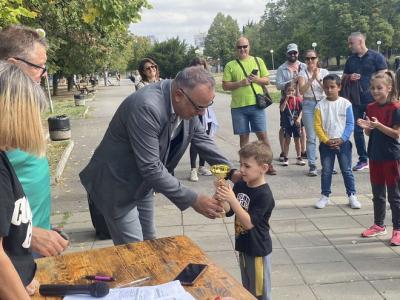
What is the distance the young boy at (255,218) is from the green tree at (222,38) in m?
75.0

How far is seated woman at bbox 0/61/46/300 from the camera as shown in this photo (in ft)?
5.04

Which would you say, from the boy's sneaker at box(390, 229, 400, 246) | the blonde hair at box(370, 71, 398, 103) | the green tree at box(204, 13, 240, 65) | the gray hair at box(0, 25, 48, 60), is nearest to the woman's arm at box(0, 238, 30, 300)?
the gray hair at box(0, 25, 48, 60)

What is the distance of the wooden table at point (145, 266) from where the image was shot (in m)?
2.04

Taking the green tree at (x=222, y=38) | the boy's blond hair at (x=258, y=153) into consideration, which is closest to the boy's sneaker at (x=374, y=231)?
the boy's blond hair at (x=258, y=153)

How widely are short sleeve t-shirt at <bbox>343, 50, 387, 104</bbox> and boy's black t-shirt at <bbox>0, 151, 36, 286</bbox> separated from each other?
6474 mm

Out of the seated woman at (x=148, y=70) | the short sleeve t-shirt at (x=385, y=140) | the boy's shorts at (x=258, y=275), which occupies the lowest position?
the boy's shorts at (x=258, y=275)

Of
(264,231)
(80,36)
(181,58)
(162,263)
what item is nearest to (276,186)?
(264,231)

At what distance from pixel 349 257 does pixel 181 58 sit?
134 ft

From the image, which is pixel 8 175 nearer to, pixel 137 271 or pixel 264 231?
pixel 137 271

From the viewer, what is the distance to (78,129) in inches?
619

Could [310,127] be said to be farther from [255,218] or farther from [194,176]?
[255,218]

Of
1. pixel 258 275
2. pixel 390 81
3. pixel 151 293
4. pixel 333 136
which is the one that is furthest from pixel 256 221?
pixel 333 136

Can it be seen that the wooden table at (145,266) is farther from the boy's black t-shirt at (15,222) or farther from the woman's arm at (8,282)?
the woman's arm at (8,282)

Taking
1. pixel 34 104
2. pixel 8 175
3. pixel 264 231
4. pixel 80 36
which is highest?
pixel 80 36
